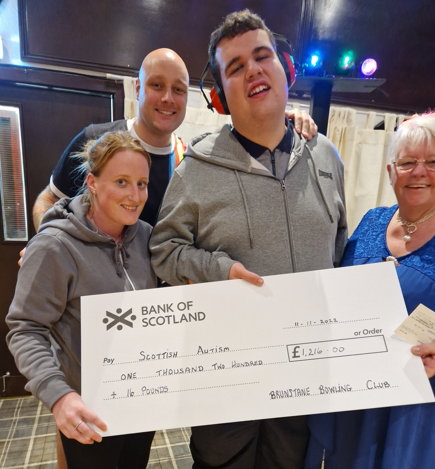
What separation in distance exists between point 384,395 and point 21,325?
1.05m

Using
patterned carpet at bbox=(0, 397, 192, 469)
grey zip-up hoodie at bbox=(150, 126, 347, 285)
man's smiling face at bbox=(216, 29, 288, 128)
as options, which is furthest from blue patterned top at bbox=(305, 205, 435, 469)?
patterned carpet at bbox=(0, 397, 192, 469)

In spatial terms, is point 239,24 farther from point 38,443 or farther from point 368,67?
point 38,443

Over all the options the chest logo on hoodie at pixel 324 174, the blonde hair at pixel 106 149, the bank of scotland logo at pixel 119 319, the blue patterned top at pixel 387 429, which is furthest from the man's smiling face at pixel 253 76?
the bank of scotland logo at pixel 119 319

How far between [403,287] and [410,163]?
42 cm

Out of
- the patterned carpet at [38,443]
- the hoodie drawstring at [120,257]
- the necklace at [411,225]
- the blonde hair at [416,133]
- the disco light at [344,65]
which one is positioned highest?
the disco light at [344,65]

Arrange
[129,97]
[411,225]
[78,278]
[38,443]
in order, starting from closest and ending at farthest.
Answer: [78,278] → [411,225] → [38,443] → [129,97]

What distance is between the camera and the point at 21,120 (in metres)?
2.46

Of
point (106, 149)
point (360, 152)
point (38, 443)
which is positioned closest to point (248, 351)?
point (106, 149)

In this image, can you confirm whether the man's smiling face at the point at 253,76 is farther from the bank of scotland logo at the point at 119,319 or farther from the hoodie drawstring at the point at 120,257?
the bank of scotland logo at the point at 119,319

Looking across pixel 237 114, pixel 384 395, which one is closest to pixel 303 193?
pixel 237 114

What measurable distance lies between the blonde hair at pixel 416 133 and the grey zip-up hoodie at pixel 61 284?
38.1 inches

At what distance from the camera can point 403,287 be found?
1.06 metres

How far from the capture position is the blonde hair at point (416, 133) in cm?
111

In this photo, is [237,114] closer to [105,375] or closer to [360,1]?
[105,375]
